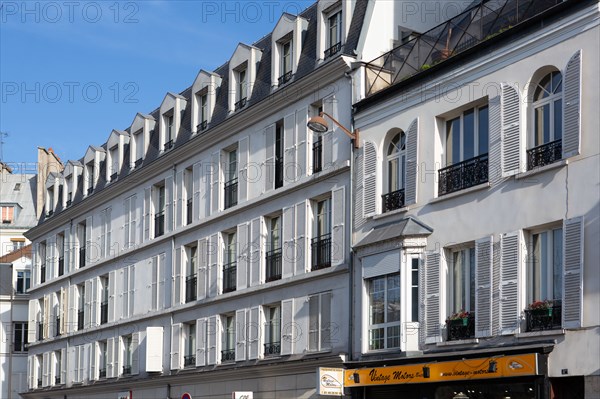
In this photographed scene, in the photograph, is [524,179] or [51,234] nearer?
[524,179]

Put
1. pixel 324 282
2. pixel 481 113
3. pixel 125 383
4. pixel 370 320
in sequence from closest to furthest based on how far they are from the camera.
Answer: pixel 481 113, pixel 370 320, pixel 324 282, pixel 125 383

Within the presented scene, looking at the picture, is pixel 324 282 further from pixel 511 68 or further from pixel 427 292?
pixel 511 68

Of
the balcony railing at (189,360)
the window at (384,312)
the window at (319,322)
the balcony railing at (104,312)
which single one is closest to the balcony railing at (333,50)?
the window at (319,322)

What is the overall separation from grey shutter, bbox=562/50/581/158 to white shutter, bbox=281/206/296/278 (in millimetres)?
10841

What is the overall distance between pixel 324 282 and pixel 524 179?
809 cm

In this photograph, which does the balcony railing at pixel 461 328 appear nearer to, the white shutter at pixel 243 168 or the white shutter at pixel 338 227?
the white shutter at pixel 338 227

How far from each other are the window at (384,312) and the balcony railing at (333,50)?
6.33 metres

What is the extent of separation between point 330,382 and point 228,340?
7718mm

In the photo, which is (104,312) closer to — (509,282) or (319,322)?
(319,322)

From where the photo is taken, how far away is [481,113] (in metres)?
23.3

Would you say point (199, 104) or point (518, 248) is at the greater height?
point (199, 104)

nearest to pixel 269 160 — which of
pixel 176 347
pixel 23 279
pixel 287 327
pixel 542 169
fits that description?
pixel 287 327

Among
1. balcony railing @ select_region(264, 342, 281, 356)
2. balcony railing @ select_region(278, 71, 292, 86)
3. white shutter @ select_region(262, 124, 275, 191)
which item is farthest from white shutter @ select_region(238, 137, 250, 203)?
balcony railing @ select_region(264, 342, 281, 356)

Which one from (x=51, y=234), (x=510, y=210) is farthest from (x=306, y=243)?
(x=51, y=234)
